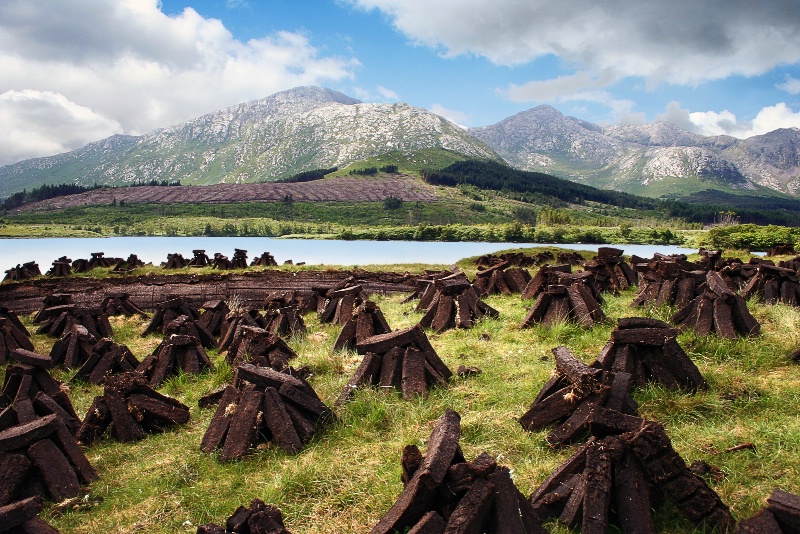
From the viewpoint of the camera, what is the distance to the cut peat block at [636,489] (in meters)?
4.89

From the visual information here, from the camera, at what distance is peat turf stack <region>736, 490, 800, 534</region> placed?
4.00 metres

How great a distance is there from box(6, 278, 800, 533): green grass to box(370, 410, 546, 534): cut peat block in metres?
0.79

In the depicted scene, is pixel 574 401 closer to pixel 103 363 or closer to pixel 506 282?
pixel 103 363

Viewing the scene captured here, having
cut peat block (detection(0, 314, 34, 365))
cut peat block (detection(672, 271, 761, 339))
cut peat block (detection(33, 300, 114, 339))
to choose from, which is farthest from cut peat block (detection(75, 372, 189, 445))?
cut peat block (detection(672, 271, 761, 339))

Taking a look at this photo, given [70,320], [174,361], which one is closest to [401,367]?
[174,361]

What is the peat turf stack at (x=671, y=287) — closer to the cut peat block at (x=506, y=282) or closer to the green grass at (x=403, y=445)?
the green grass at (x=403, y=445)

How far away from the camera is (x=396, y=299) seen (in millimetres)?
25047

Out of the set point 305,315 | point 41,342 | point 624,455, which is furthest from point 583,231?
point 624,455

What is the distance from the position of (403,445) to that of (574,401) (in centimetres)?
247

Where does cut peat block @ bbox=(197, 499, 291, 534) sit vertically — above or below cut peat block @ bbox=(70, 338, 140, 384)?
above

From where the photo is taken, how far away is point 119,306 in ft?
75.8

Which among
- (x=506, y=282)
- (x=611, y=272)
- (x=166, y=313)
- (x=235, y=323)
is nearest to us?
(x=235, y=323)

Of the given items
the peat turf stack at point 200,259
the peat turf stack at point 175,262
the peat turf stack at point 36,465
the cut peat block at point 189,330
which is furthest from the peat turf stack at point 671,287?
the peat turf stack at point 200,259

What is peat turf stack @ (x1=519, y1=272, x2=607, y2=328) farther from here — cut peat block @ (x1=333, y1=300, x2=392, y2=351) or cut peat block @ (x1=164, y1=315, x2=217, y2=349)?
cut peat block @ (x1=164, y1=315, x2=217, y2=349)
